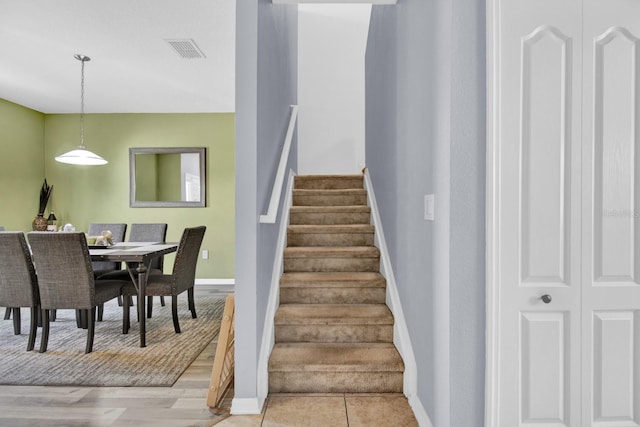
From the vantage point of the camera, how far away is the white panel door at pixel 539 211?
4.68 ft

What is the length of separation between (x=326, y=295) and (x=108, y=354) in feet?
5.73

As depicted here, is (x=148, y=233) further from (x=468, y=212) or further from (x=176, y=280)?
(x=468, y=212)

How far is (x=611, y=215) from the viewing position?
4.78 ft

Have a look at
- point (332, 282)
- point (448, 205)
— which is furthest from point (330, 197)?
point (448, 205)

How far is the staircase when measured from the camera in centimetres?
213

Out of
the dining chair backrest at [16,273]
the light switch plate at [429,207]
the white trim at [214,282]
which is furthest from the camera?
the white trim at [214,282]

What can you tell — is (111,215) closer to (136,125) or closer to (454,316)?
(136,125)

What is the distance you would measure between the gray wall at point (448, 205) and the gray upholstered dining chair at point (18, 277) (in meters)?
2.91

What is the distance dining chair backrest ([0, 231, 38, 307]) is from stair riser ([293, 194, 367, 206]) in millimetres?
2295

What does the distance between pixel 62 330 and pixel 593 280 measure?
408 centimetres

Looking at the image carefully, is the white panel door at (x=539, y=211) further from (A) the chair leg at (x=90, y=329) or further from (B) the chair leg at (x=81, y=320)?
(B) the chair leg at (x=81, y=320)

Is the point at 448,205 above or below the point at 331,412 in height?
above

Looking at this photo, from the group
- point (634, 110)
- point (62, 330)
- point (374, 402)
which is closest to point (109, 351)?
point (62, 330)

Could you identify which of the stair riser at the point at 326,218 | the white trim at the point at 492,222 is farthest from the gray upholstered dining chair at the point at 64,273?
the white trim at the point at 492,222
